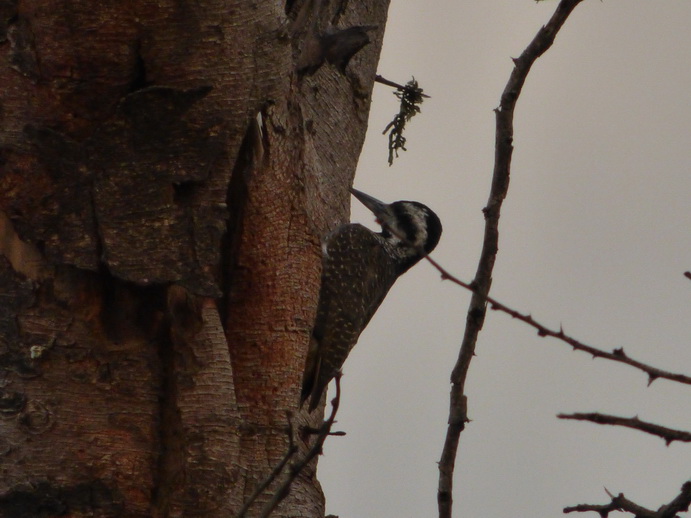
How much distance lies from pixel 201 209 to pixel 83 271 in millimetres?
358

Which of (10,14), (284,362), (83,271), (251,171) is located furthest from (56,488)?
(10,14)

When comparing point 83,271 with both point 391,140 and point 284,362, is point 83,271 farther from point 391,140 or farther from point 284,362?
point 391,140

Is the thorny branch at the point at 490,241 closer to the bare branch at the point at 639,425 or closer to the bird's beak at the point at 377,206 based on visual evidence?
the bare branch at the point at 639,425

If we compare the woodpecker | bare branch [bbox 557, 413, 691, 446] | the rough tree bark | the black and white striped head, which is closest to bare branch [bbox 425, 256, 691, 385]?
bare branch [bbox 557, 413, 691, 446]

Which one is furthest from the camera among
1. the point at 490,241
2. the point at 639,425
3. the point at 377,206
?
the point at 377,206

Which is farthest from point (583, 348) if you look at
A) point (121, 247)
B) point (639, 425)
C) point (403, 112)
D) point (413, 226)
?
point (413, 226)

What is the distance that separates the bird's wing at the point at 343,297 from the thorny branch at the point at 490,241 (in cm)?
164

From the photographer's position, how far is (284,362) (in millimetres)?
3396

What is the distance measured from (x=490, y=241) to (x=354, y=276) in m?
2.70

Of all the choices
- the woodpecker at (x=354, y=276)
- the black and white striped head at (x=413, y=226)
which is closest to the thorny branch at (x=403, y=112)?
the woodpecker at (x=354, y=276)

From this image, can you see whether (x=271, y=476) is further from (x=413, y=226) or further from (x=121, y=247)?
(x=413, y=226)

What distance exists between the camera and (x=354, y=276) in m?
5.38

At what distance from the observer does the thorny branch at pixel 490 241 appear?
8.51ft

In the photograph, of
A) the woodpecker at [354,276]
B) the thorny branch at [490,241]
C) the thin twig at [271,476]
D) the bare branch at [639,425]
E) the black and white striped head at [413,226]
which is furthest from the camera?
the black and white striped head at [413,226]
